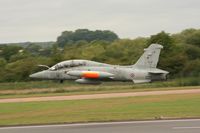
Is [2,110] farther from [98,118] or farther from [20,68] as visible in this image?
[20,68]

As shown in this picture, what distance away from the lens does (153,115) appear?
64.5 feet

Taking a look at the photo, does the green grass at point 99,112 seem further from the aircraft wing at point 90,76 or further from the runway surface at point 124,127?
the aircraft wing at point 90,76

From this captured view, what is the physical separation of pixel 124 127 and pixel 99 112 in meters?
5.93

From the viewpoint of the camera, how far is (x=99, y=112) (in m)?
21.8

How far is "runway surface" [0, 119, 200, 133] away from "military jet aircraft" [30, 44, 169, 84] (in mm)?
33162

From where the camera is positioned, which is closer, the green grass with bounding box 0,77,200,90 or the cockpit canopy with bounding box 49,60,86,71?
the green grass with bounding box 0,77,200,90

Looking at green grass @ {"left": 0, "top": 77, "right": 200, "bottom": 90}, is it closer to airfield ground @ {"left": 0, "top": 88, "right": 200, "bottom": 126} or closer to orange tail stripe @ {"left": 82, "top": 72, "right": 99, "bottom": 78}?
orange tail stripe @ {"left": 82, "top": 72, "right": 99, "bottom": 78}

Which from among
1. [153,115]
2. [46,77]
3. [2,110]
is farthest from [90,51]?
[153,115]

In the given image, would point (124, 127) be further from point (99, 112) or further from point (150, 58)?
point (150, 58)

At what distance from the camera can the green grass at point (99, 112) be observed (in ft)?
63.7

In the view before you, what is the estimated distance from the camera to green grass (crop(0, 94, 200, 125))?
19.4 meters

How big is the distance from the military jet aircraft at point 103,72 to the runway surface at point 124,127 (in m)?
33.2

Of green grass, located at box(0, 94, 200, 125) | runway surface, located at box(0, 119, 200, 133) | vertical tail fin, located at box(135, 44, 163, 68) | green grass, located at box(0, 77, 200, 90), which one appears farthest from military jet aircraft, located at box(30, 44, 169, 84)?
runway surface, located at box(0, 119, 200, 133)

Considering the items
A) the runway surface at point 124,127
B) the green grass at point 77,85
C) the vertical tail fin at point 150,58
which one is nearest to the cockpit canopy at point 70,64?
the green grass at point 77,85
